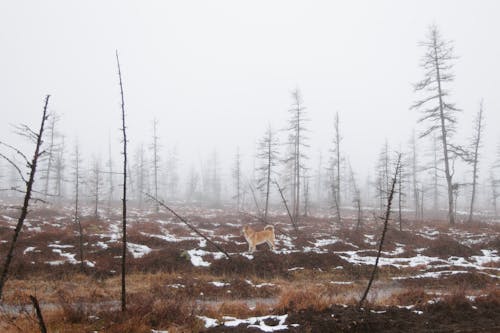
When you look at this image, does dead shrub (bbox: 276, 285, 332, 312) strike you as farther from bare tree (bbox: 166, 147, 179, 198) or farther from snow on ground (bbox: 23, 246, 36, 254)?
bare tree (bbox: 166, 147, 179, 198)

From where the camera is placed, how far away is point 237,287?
36.1ft

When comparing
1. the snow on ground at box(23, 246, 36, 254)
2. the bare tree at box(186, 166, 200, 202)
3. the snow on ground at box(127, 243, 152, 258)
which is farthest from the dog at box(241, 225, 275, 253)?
the bare tree at box(186, 166, 200, 202)

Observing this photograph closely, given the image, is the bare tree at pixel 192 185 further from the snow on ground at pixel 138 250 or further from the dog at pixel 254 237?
the dog at pixel 254 237

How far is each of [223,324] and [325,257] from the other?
912 centimetres

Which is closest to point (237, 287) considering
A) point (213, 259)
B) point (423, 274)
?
point (213, 259)

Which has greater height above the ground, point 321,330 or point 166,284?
point 321,330

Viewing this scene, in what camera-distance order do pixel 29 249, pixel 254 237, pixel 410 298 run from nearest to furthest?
pixel 410 298, pixel 29 249, pixel 254 237

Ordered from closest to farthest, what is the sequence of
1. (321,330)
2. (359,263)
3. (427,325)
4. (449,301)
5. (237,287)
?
(321,330) < (427,325) < (449,301) < (237,287) < (359,263)

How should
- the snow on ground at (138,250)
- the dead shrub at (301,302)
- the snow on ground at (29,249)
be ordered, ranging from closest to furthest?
the dead shrub at (301,302), the snow on ground at (29,249), the snow on ground at (138,250)

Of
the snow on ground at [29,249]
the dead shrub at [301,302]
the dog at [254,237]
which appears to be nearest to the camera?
the dead shrub at [301,302]

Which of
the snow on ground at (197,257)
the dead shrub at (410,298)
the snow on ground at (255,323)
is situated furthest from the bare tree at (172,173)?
the snow on ground at (255,323)

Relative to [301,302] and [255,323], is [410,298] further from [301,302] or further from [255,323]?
[255,323]

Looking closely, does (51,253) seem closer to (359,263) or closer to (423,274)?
(359,263)

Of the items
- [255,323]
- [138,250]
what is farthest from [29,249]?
[255,323]
